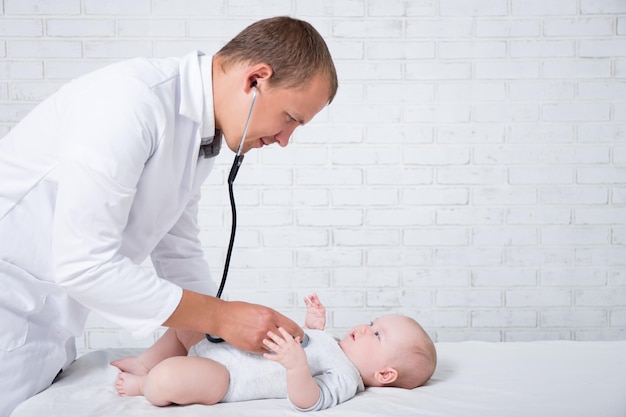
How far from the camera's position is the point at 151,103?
1.34 metres

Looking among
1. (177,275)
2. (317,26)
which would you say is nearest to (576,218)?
(317,26)

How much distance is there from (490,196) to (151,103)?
6.17ft

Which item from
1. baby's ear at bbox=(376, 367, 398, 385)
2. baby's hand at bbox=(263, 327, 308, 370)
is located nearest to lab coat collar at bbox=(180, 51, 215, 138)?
baby's hand at bbox=(263, 327, 308, 370)

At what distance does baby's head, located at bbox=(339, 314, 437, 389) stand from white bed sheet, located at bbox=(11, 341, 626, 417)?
0.03 meters

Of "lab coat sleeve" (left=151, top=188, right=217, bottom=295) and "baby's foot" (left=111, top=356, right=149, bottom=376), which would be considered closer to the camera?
"baby's foot" (left=111, top=356, right=149, bottom=376)

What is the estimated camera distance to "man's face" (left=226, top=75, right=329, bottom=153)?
1.43 m

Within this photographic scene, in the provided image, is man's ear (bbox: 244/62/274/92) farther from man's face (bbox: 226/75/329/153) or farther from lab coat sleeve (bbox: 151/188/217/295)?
lab coat sleeve (bbox: 151/188/217/295)

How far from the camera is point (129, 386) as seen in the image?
157 centimetres

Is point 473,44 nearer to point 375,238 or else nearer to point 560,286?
point 375,238

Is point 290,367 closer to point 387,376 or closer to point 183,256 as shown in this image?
point 387,376

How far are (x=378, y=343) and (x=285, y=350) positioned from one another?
1.16 ft

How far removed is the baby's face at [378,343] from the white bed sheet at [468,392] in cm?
6

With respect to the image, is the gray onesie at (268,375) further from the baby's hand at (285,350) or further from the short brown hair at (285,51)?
the short brown hair at (285,51)

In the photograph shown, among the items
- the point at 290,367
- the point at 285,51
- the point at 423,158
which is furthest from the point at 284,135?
the point at 423,158
